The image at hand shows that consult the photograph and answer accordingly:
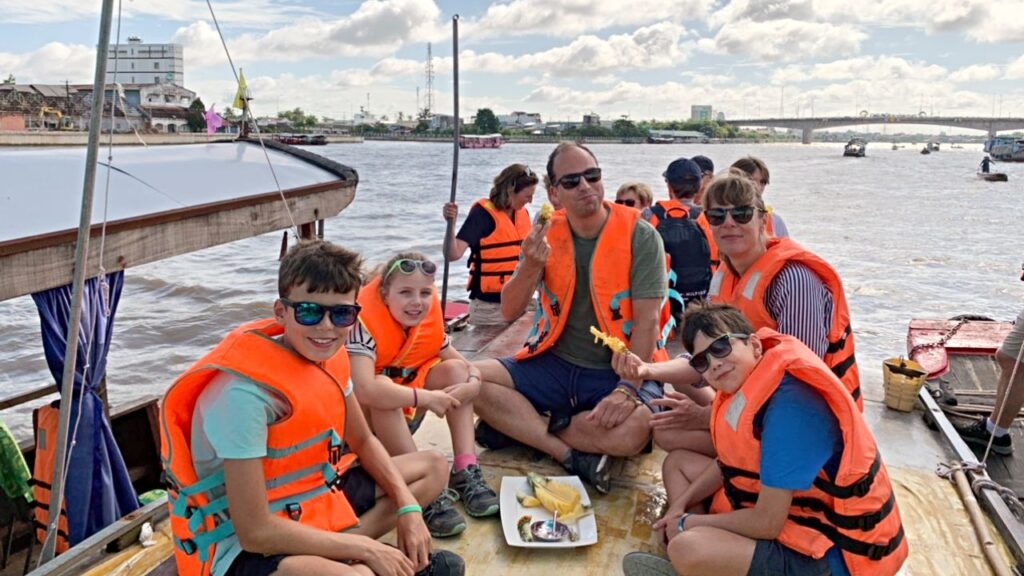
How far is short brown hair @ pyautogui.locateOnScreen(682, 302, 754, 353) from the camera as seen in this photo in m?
2.32

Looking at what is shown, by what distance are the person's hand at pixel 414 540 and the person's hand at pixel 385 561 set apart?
158 mm

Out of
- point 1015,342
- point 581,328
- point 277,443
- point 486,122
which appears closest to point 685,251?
point 1015,342

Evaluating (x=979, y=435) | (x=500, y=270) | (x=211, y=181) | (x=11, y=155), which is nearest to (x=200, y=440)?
(x=211, y=181)

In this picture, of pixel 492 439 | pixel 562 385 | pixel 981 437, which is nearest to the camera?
pixel 562 385

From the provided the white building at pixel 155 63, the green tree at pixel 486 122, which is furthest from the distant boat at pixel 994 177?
the green tree at pixel 486 122

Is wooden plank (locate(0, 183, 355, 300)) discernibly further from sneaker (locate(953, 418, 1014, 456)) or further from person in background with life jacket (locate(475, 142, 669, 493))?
sneaker (locate(953, 418, 1014, 456))

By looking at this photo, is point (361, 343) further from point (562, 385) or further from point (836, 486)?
point (836, 486)

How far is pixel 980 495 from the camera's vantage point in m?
3.28

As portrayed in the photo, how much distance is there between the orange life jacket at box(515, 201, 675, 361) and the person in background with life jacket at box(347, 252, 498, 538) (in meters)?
0.49

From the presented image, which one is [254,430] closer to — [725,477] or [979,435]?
[725,477]

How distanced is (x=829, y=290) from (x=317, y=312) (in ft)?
6.31

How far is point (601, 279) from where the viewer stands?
3385 mm

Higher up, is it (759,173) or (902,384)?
(759,173)

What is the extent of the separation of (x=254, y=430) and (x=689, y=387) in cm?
211
